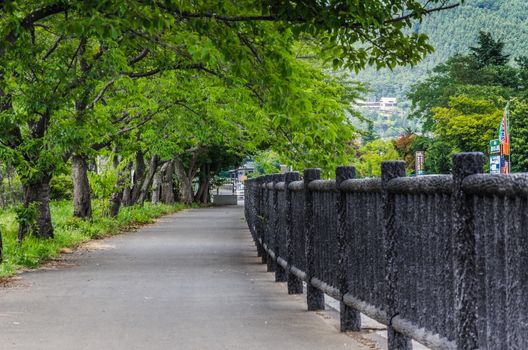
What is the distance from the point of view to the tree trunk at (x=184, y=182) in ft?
226

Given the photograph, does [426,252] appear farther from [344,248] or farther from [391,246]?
[344,248]

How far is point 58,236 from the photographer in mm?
22844

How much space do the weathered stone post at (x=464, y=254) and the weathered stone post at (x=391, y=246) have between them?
1.70m

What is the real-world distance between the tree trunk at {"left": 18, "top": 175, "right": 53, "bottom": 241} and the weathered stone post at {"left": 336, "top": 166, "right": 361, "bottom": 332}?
1343cm

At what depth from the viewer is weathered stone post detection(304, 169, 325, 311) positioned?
10.7m

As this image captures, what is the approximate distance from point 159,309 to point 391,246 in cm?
454

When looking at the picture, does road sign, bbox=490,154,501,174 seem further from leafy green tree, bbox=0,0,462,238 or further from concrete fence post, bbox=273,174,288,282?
concrete fence post, bbox=273,174,288,282

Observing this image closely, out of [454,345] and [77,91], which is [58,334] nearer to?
[454,345]

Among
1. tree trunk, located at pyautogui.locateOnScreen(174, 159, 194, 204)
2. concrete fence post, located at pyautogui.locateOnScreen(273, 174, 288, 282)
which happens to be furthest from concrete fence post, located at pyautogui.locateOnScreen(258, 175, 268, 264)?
tree trunk, located at pyautogui.locateOnScreen(174, 159, 194, 204)

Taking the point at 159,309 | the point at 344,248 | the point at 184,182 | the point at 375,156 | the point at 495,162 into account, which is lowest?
the point at 159,309

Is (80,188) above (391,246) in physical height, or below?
above

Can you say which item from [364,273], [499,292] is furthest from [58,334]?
[499,292]

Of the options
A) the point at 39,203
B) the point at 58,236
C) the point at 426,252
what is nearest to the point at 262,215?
the point at 39,203

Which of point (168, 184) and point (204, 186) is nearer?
point (168, 184)
